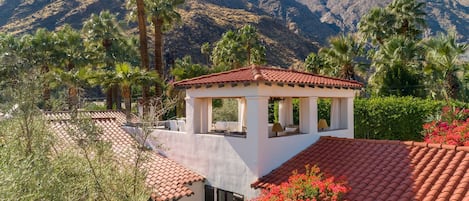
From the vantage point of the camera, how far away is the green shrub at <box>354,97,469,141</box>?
19609 millimetres

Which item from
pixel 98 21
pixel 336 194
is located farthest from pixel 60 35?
pixel 336 194

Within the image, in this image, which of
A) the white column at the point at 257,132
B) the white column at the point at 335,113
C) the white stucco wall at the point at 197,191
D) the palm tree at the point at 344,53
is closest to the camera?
the white column at the point at 257,132

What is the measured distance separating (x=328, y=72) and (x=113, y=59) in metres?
20.4

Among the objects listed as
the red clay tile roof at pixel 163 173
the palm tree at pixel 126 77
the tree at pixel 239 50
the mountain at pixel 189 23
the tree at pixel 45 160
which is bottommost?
the red clay tile roof at pixel 163 173

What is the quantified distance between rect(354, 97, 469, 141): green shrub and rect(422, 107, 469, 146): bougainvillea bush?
194 cm

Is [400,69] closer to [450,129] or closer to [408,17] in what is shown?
[408,17]

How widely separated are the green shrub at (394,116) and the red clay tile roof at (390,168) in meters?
9.52

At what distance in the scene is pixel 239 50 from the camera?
4106 centimetres

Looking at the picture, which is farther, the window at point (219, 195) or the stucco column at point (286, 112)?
the stucco column at point (286, 112)

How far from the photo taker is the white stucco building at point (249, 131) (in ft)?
37.6

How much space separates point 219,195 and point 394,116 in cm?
1223

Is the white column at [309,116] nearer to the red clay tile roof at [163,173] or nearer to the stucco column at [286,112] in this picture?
the stucco column at [286,112]

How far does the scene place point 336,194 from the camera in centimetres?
838

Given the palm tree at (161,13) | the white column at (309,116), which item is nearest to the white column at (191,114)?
the white column at (309,116)
